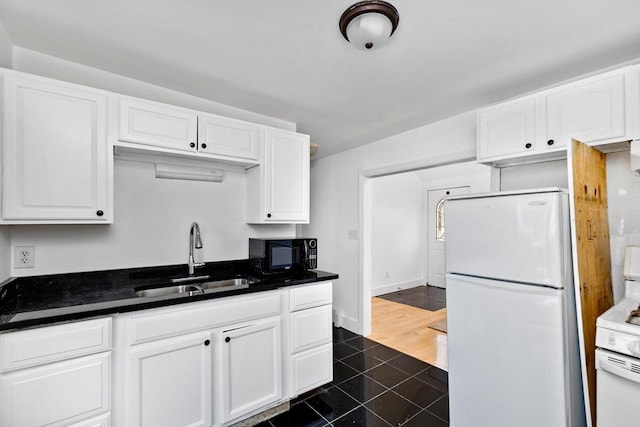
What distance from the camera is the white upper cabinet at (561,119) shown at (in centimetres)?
159

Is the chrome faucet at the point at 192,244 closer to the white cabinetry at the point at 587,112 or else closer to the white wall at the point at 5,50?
the white wall at the point at 5,50

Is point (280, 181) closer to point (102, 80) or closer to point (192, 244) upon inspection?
point (192, 244)

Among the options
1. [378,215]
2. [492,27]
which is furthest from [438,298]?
[492,27]

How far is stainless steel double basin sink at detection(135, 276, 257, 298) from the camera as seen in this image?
6.33ft

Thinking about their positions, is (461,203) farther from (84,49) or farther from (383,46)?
(84,49)

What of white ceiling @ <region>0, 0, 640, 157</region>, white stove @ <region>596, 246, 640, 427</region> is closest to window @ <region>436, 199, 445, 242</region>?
white ceiling @ <region>0, 0, 640, 157</region>

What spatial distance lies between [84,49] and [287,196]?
160 centimetres

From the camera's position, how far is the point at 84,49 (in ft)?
5.59

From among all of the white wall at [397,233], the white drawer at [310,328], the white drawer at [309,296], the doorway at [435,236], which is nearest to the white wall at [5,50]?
the white drawer at [309,296]

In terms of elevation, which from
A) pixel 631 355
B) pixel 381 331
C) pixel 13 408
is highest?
pixel 631 355

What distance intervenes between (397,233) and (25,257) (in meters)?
5.22

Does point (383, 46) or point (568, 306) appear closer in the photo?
point (568, 306)

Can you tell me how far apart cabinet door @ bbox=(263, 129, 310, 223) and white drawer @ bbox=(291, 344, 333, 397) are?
1091 mm

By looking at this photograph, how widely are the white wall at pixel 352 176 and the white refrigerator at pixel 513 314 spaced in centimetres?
105
